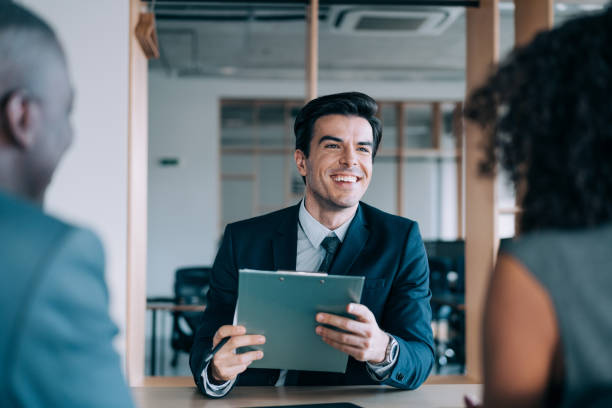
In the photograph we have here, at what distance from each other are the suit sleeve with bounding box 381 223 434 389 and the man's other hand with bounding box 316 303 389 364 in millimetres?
150

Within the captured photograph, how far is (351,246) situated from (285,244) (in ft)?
0.75

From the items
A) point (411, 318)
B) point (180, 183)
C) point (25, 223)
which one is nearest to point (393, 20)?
point (180, 183)

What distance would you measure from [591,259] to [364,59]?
687 cm

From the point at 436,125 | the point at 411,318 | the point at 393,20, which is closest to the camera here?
the point at 411,318

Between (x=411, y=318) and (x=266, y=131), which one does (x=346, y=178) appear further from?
(x=266, y=131)

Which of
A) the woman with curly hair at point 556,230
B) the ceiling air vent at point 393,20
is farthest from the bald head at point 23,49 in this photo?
the ceiling air vent at point 393,20

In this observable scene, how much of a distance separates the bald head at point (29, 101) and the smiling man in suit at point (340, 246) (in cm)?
96

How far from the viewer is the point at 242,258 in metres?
1.80

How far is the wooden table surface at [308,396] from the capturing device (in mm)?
1403

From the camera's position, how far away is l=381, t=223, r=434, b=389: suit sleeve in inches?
59.4

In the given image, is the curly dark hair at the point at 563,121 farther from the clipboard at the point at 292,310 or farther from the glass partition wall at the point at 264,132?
the glass partition wall at the point at 264,132

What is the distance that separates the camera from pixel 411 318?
5.41ft

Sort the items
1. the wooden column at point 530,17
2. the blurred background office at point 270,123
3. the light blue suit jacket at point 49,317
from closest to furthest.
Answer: the light blue suit jacket at point 49,317, the wooden column at point 530,17, the blurred background office at point 270,123

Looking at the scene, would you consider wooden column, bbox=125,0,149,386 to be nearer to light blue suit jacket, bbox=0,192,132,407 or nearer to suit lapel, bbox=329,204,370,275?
suit lapel, bbox=329,204,370,275
